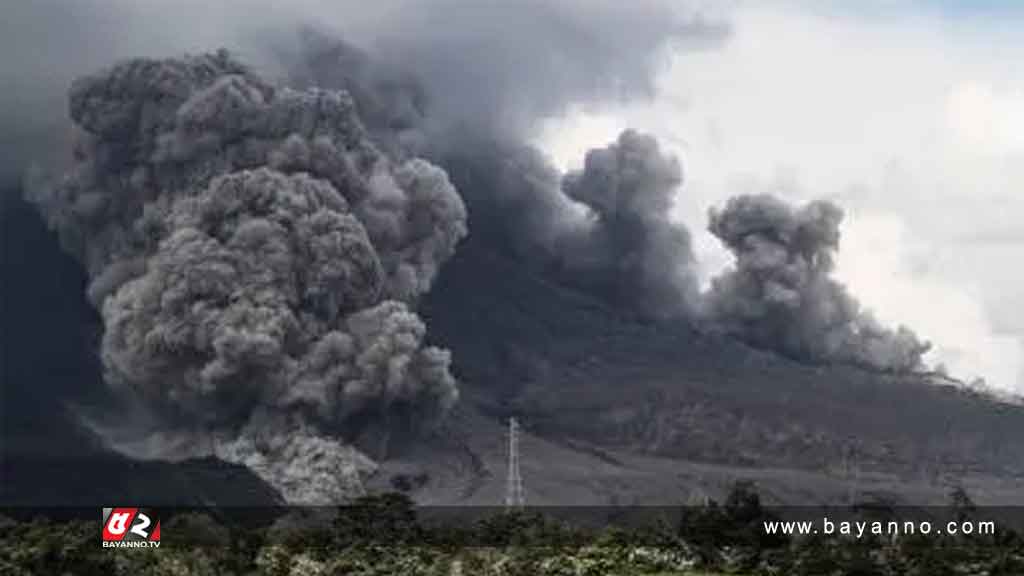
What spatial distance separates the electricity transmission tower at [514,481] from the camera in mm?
113469

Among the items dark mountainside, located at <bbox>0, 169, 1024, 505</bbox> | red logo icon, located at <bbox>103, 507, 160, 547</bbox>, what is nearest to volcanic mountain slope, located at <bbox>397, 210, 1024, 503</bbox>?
dark mountainside, located at <bbox>0, 169, 1024, 505</bbox>

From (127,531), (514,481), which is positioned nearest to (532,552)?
(127,531)

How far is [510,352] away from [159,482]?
207 ft

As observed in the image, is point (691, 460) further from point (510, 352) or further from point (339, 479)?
point (339, 479)

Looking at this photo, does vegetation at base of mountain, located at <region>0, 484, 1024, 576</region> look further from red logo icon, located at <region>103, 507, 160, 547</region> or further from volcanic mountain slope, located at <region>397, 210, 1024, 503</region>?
volcanic mountain slope, located at <region>397, 210, 1024, 503</region>

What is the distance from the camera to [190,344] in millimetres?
→ 111750

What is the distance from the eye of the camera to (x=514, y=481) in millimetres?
121938

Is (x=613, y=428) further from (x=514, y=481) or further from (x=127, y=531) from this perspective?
(x=127, y=531)

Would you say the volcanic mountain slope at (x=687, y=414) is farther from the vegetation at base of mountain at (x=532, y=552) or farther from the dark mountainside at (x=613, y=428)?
the vegetation at base of mountain at (x=532, y=552)

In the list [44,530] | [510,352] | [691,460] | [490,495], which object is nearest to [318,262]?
[490,495]

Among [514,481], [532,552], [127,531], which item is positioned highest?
[514,481]

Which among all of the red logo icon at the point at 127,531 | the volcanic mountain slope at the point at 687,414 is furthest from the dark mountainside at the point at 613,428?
the red logo icon at the point at 127,531

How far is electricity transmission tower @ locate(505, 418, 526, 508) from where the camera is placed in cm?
11347

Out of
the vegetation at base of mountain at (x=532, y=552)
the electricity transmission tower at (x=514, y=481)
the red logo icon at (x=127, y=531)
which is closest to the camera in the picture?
the vegetation at base of mountain at (x=532, y=552)
